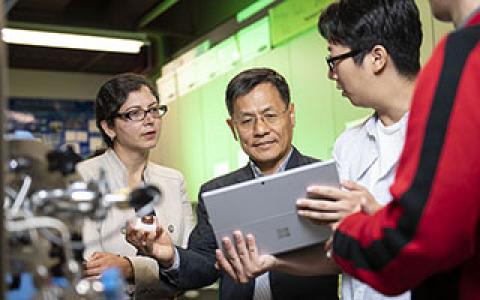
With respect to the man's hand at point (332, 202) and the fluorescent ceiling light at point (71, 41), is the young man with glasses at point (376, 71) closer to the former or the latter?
the man's hand at point (332, 202)

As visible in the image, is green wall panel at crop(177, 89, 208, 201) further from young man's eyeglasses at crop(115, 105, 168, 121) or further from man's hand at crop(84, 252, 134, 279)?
man's hand at crop(84, 252, 134, 279)

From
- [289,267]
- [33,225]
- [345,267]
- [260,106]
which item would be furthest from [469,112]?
[260,106]

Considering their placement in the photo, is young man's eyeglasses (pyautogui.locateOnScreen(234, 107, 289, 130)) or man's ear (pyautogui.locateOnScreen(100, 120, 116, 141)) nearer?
young man's eyeglasses (pyautogui.locateOnScreen(234, 107, 289, 130))

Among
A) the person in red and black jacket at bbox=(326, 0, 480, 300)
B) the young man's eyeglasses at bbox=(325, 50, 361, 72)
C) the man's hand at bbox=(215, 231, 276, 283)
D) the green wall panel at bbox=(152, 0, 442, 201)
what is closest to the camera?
the person in red and black jacket at bbox=(326, 0, 480, 300)

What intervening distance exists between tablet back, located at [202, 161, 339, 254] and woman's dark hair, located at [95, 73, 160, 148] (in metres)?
0.99

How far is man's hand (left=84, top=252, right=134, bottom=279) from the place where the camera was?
5.99 feet

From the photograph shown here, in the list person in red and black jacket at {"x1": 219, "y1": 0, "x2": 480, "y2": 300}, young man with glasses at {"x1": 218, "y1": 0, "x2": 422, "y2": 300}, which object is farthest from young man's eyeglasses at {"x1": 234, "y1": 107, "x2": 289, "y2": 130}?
person in red and black jacket at {"x1": 219, "y1": 0, "x2": 480, "y2": 300}

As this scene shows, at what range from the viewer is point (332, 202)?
4.45 ft

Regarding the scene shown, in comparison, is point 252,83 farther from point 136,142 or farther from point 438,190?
point 438,190

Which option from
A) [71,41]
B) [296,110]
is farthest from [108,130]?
[71,41]

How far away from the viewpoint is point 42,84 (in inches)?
199

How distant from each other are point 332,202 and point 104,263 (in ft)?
2.68

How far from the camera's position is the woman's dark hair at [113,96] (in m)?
2.36

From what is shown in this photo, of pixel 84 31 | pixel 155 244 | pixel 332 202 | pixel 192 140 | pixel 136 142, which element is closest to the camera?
pixel 332 202
